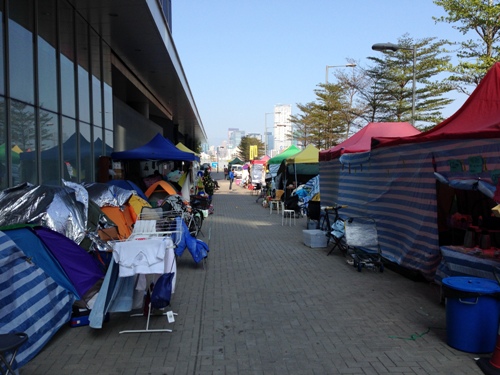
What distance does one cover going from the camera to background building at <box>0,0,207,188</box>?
8328 millimetres

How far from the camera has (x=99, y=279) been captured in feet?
20.2

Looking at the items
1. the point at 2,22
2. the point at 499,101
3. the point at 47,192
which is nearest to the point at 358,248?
the point at 499,101

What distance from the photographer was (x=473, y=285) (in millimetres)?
4605

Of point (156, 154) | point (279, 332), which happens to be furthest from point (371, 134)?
point (279, 332)

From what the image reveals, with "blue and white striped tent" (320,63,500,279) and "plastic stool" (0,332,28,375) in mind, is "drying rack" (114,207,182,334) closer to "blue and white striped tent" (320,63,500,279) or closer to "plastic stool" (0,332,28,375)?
"plastic stool" (0,332,28,375)

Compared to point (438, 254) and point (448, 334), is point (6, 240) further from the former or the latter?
point (438, 254)

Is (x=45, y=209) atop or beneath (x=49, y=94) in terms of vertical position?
beneath

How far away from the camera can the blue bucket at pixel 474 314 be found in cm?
448

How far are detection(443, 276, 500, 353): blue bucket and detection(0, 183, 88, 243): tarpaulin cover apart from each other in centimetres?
495

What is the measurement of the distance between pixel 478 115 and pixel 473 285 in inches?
104

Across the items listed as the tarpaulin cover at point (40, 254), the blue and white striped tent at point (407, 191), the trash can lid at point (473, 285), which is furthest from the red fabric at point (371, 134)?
the tarpaulin cover at point (40, 254)

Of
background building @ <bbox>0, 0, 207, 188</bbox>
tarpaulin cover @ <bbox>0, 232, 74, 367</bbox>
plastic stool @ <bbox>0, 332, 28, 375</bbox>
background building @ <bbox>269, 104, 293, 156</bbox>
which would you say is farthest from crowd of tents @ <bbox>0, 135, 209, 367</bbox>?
background building @ <bbox>269, 104, 293, 156</bbox>

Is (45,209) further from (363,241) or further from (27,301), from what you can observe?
(363,241)

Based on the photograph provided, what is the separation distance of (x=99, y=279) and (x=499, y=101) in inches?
234
